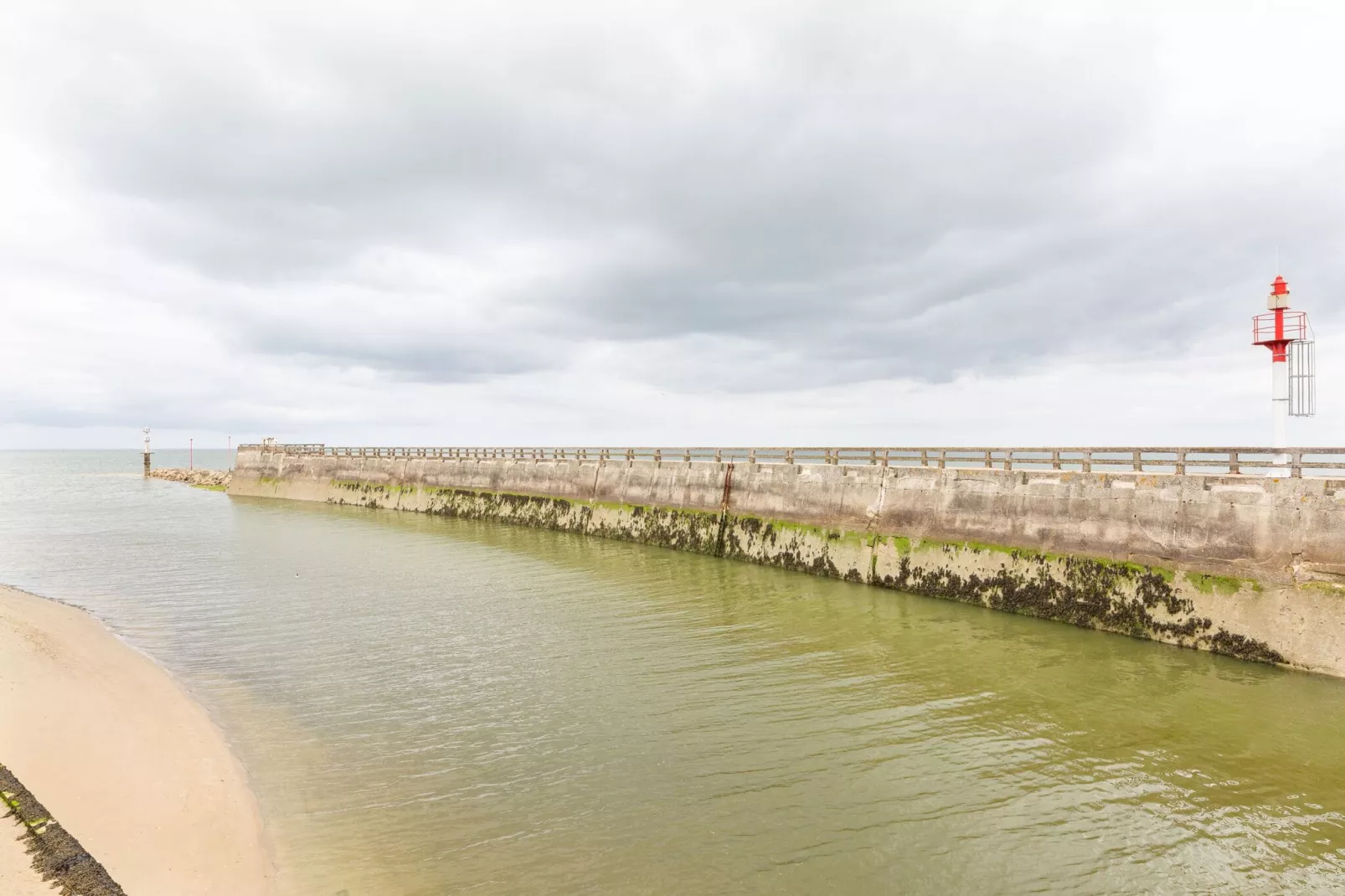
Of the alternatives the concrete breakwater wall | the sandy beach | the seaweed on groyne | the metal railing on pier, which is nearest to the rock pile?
the metal railing on pier

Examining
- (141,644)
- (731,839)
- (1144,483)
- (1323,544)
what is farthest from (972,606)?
(141,644)

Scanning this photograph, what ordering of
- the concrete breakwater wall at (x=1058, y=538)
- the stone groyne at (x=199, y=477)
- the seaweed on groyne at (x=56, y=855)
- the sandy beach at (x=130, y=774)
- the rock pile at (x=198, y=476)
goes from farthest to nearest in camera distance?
the rock pile at (x=198, y=476)
the stone groyne at (x=199, y=477)
the concrete breakwater wall at (x=1058, y=538)
the sandy beach at (x=130, y=774)
the seaweed on groyne at (x=56, y=855)

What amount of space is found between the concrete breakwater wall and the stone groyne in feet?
212

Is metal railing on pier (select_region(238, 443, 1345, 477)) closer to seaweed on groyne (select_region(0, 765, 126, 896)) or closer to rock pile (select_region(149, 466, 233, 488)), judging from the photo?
seaweed on groyne (select_region(0, 765, 126, 896))

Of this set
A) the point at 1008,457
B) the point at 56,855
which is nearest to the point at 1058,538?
the point at 1008,457

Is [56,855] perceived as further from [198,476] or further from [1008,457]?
[198,476]

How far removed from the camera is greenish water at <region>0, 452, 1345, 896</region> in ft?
22.2

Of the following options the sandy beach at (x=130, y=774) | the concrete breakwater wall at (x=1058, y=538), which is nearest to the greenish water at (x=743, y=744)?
the sandy beach at (x=130, y=774)

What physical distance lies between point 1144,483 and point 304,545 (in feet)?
107

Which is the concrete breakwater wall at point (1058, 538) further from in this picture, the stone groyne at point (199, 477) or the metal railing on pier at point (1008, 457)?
the stone groyne at point (199, 477)

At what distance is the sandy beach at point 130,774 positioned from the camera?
622 cm

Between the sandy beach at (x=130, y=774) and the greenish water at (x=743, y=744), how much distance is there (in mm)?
423

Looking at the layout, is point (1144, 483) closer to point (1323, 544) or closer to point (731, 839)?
point (1323, 544)

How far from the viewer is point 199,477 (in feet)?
265
